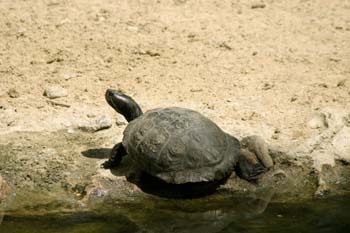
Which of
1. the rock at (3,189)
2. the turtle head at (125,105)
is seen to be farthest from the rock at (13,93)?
the rock at (3,189)

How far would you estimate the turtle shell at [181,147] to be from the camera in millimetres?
5457

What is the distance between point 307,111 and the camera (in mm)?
6785

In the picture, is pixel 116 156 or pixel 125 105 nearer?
pixel 116 156

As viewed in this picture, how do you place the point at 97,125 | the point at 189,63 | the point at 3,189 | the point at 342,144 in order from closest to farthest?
1. the point at 3,189
2. the point at 342,144
3. the point at 97,125
4. the point at 189,63

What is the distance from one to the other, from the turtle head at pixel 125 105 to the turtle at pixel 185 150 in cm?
33

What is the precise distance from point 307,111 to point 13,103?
331 centimetres

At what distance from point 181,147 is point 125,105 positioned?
1.06 m

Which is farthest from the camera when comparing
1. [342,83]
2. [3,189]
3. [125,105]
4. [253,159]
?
[342,83]

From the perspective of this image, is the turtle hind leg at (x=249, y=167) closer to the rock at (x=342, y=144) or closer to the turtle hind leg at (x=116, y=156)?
the rock at (x=342, y=144)

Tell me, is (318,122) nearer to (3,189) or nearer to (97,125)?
(97,125)

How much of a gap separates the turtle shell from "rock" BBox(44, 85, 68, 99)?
1786 mm

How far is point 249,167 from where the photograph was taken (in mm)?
5840

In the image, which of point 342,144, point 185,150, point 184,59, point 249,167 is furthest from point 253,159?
point 184,59

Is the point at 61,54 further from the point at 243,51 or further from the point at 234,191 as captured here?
the point at 234,191
